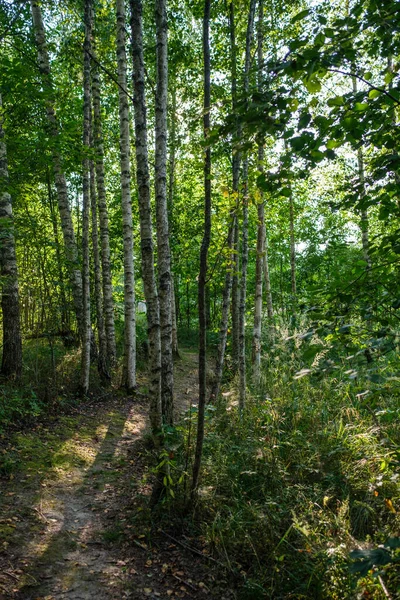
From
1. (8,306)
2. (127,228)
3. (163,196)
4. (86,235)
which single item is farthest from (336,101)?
(127,228)

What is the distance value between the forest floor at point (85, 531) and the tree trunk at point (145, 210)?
1068 mm

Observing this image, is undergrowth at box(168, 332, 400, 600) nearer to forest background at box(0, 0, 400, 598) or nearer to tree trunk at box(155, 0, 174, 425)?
forest background at box(0, 0, 400, 598)

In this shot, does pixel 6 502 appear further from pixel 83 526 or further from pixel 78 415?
pixel 78 415

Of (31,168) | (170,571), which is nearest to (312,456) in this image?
(170,571)

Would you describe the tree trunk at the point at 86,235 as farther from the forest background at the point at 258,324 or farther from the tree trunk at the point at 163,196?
the tree trunk at the point at 163,196

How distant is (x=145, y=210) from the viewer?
4387 millimetres

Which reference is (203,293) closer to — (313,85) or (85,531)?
(313,85)

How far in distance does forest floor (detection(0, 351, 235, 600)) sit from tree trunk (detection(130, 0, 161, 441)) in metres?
1.07

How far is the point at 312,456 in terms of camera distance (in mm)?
4516

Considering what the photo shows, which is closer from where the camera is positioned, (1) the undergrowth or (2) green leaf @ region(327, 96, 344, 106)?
(2) green leaf @ region(327, 96, 344, 106)

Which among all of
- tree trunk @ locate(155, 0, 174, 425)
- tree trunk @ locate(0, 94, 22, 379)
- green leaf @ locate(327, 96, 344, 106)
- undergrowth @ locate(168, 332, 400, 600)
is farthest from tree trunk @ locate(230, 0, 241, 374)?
tree trunk @ locate(0, 94, 22, 379)

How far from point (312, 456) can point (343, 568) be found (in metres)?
1.64

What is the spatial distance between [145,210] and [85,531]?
3.47m

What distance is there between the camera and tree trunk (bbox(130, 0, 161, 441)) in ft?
13.9
